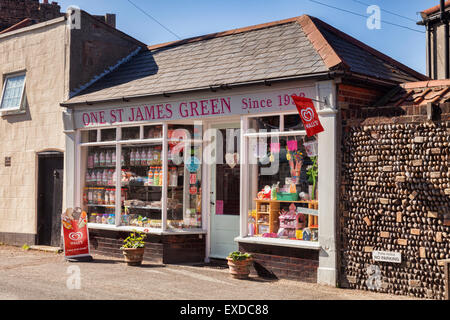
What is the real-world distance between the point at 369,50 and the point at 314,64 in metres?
2.81

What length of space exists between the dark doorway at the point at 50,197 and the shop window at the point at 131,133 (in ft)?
7.57

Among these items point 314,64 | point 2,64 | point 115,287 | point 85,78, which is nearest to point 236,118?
point 314,64

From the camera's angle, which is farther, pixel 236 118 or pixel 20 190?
pixel 20 190

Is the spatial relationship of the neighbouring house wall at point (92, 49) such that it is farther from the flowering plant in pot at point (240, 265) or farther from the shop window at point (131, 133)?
the flowering plant in pot at point (240, 265)

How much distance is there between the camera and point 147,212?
11.6 meters

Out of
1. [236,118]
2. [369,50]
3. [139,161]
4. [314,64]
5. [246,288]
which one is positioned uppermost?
[369,50]

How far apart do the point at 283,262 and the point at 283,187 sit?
1267 mm

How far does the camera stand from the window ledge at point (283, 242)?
8883 mm

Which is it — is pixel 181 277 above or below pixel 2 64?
below

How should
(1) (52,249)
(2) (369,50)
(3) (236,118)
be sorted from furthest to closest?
(1) (52,249), (2) (369,50), (3) (236,118)

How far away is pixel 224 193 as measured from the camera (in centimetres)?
1105

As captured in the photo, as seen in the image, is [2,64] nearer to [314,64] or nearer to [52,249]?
[52,249]

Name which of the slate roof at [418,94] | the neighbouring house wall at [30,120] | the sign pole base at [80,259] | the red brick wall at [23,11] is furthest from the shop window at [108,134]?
the red brick wall at [23,11]

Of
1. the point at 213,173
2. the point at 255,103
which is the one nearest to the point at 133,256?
the point at 213,173
